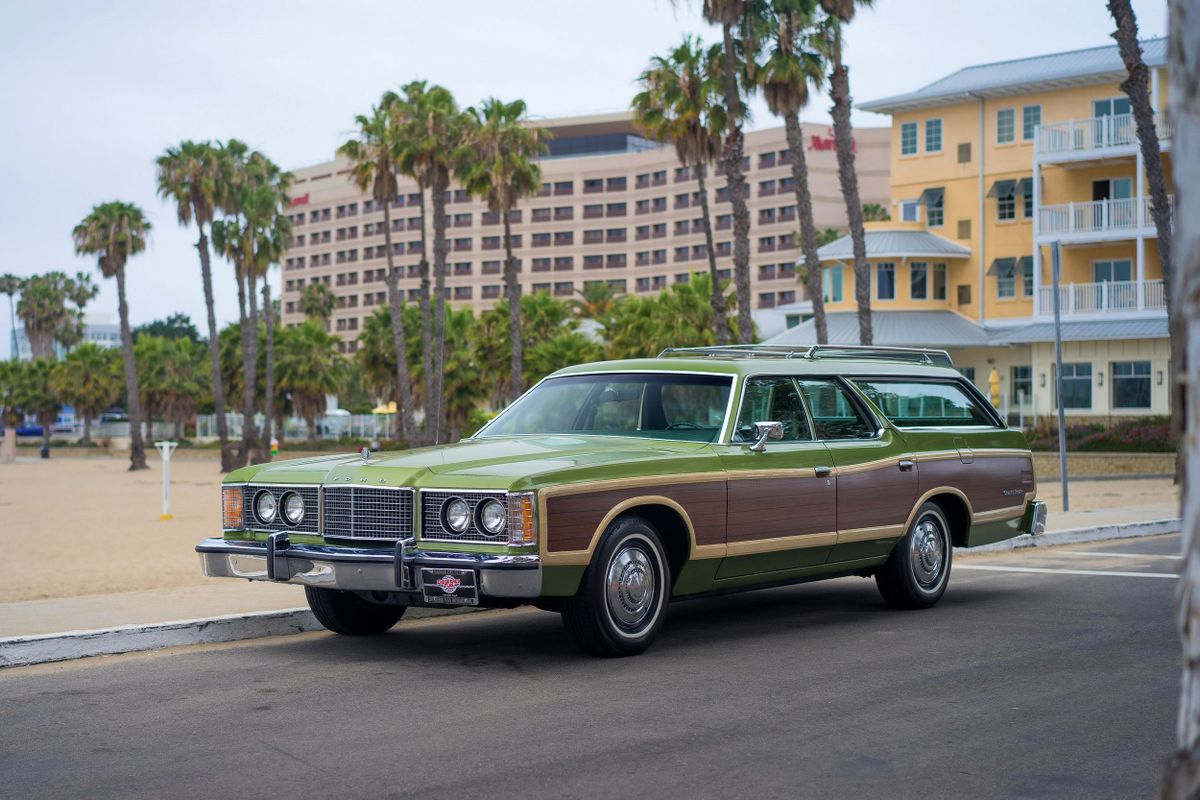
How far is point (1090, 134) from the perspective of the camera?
48000 mm

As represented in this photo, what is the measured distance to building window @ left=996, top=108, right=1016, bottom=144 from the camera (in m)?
52.5

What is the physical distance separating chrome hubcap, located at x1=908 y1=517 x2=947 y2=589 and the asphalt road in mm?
474

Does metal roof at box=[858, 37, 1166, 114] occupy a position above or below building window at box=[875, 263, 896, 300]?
above

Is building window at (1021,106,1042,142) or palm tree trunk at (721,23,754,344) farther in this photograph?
building window at (1021,106,1042,142)

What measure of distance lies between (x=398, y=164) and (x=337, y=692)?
146 feet

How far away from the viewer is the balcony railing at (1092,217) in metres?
46.5

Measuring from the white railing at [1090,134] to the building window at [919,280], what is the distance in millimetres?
6457

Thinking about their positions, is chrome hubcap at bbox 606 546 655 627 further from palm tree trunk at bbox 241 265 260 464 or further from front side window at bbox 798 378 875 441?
palm tree trunk at bbox 241 265 260 464

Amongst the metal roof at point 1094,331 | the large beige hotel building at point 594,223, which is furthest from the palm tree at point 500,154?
the large beige hotel building at point 594,223

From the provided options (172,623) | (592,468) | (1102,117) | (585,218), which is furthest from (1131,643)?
(585,218)

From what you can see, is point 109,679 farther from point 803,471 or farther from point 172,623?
point 803,471

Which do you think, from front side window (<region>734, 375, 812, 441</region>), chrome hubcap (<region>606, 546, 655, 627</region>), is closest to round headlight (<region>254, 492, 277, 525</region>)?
chrome hubcap (<region>606, 546, 655, 627</region>)

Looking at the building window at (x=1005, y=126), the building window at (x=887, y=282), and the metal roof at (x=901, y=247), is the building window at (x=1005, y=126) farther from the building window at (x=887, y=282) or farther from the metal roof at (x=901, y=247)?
the building window at (x=887, y=282)

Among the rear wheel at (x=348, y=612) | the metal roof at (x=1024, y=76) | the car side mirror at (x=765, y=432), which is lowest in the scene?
the rear wheel at (x=348, y=612)
